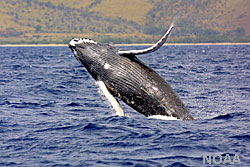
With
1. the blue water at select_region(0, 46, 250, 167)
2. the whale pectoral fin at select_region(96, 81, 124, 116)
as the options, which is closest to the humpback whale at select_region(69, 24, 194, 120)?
the whale pectoral fin at select_region(96, 81, 124, 116)

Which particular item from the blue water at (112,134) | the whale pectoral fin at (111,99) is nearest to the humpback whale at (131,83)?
the whale pectoral fin at (111,99)

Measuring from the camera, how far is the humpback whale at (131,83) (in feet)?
31.0

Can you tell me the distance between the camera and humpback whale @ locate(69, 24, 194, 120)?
9.46 meters

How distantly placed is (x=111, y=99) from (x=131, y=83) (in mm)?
596

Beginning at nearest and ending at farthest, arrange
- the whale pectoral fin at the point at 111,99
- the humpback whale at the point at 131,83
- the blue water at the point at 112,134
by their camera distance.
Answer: the blue water at the point at 112,134 → the whale pectoral fin at the point at 111,99 → the humpback whale at the point at 131,83

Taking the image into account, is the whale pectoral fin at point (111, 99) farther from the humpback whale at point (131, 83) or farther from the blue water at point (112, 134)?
the blue water at point (112, 134)

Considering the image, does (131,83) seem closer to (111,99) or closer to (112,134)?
(111,99)

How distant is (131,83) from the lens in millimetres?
9508

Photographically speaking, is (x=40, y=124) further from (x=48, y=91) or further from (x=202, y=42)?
(x=202, y=42)

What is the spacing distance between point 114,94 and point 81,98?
221 inches

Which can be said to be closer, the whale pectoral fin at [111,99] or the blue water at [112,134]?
the blue water at [112,134]

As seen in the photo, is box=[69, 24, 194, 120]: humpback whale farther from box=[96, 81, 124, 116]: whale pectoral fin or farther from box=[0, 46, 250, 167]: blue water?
box=[0, 46, 250, 167]: blue water

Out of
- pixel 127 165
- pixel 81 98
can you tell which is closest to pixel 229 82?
pixel 81 98

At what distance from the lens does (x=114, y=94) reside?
32.0 feet
